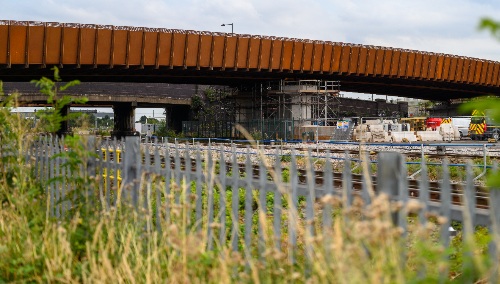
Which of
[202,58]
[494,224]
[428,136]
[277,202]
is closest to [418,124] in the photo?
[428,136]

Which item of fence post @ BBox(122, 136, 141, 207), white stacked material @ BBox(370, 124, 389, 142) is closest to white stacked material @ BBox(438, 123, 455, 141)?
white stacked material @ BBox(370, 124, 389, 142)

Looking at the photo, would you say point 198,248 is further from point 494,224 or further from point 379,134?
point 379,134

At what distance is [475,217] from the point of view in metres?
2.71

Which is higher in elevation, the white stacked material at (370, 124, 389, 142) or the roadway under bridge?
the roadway under bridge

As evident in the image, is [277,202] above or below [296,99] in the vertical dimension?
below

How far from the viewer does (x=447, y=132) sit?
40.4m

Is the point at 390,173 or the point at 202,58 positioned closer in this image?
the point at 390,173

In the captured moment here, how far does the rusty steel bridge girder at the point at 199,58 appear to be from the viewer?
34.2 m

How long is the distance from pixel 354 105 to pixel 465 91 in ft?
64.0

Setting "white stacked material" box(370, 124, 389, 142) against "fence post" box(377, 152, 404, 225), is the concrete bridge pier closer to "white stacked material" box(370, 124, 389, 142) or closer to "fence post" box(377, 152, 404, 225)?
"white stacked material" box(370, 124, 389, 142)

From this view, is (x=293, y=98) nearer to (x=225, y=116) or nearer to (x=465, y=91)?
(x=225, y=116)

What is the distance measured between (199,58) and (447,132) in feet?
74.2

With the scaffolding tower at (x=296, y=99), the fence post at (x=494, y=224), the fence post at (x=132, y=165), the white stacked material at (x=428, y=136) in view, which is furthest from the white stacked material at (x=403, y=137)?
the fence post at (x=494, y=224)

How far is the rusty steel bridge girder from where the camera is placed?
3422cm
